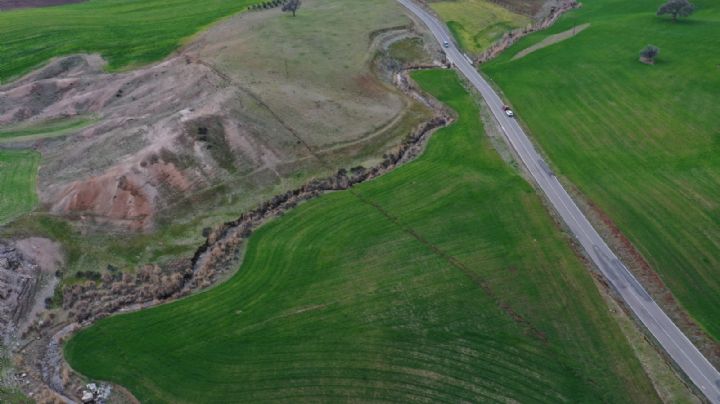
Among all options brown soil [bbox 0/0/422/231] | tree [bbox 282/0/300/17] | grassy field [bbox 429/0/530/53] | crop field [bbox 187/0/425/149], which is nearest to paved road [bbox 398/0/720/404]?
crop field [bbox 187/0/425/149]

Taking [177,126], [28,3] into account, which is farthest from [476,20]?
[28,3]

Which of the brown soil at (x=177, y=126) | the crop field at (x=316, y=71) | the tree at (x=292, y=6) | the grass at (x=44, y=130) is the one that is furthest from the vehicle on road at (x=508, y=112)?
the grass at (x=44, y=130)

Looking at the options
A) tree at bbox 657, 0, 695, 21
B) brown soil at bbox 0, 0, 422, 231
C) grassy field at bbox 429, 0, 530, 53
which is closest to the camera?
brown soil at bbox 0, 0, 422, 231

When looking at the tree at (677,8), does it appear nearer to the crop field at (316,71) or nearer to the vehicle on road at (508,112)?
the vehicle on road at (508,112)

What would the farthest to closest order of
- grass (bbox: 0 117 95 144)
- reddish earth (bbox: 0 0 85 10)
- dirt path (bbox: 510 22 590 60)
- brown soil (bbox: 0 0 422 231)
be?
reddish earth (bbox: 0 0 85 10)
dirt path (bbox: 510 22 590 60)
grass (bbox: 0 117 95 144)
brown soil (bbox: 0 0 422 231)

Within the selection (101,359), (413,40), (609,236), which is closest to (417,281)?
(609,236)

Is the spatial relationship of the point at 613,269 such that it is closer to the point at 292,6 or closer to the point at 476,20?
the point at 292,6

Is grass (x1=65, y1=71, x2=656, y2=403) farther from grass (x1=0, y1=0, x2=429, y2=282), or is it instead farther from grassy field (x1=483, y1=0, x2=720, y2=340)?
grassy field (x1=483, y1=0, x2=720, y2=340)
